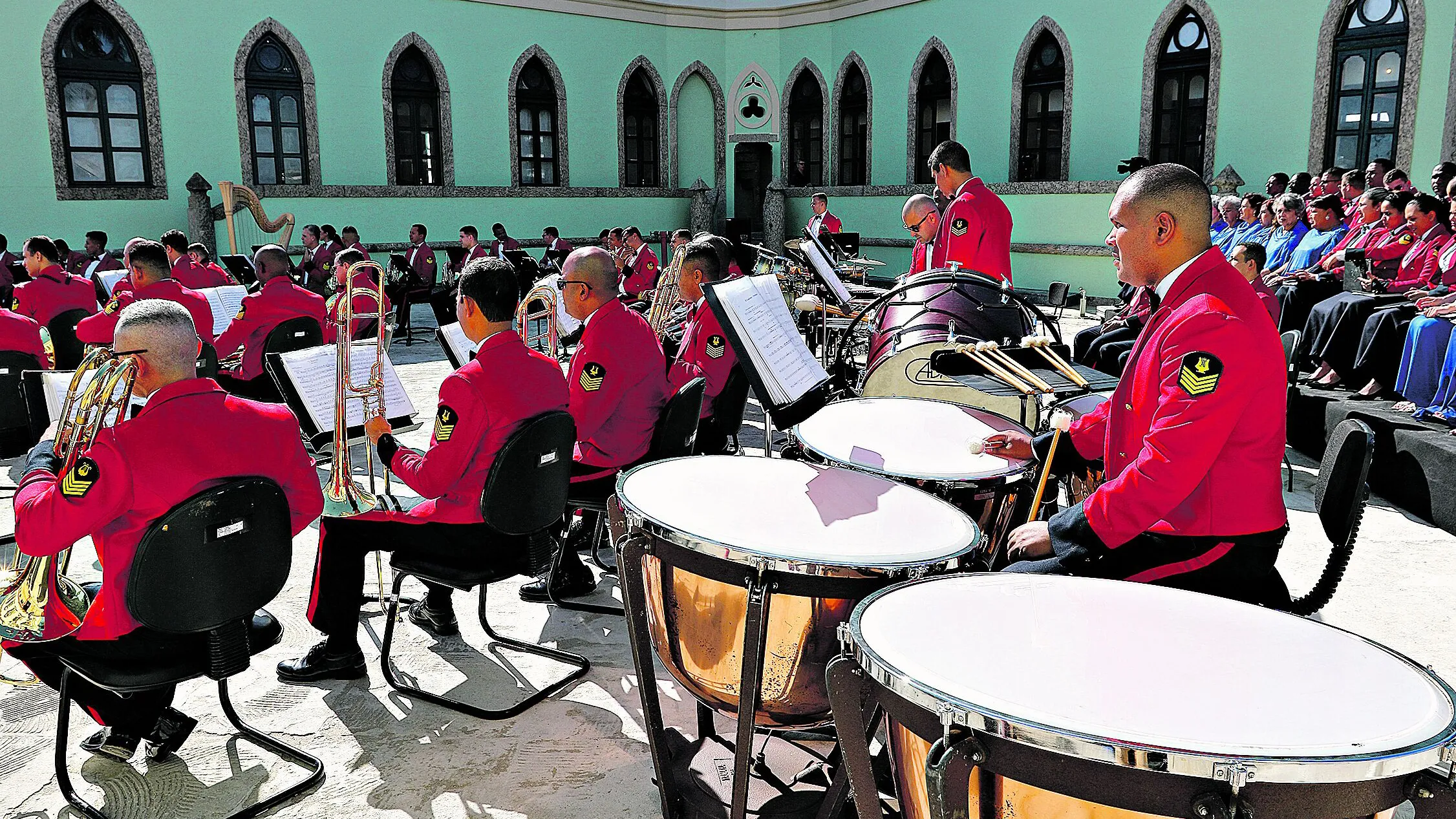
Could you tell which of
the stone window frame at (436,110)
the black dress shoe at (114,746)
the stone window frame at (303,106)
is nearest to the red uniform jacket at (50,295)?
the black dress shoe at (114,746)

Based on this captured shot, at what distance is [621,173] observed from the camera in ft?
66.4

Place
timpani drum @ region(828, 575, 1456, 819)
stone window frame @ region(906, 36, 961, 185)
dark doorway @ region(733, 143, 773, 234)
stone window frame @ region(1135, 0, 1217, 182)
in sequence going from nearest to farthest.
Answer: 1. timpani drum @ region(828, 575, 1456, 819)
2. stone window frame @ region(1135, 0, 1217, 182)
3. stone window frame @ region(906, 36, 961, 185)
4. dark doorway @ region(733, 143, 773, 234)

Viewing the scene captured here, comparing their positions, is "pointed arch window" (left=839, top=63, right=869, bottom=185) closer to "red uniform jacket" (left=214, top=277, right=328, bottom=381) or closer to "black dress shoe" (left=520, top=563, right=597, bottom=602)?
"red uniform jacket" (left=214, top=277, right=328, bottom=381)

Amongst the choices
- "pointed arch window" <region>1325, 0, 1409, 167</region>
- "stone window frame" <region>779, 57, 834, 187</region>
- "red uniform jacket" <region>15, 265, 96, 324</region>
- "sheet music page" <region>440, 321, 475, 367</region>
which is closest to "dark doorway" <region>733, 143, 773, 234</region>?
"stone window frame" <region>779, 57, 834, 187</region>

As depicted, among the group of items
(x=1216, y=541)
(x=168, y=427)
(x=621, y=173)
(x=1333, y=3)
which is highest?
(x=1333, y=3)

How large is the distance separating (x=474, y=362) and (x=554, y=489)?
1.59 ft

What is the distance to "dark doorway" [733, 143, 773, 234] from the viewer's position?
21.2 metres

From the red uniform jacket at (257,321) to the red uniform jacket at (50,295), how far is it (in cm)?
131

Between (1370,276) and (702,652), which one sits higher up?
(1370,276)

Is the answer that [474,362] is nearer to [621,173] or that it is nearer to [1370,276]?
[1370,276]

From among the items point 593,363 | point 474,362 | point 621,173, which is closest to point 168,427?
point 474,362

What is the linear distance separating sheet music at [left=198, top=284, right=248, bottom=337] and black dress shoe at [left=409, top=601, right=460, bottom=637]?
3746 mm

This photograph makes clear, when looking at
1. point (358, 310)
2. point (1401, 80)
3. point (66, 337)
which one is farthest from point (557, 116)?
point (66, 337)

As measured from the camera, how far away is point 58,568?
8.36 ft
